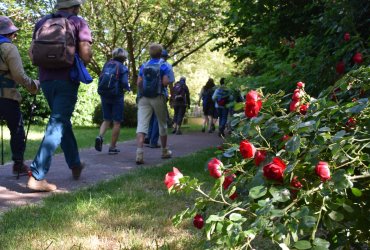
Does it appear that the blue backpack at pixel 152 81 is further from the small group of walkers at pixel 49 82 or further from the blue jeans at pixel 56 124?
the blue jeans at pixel 56 124

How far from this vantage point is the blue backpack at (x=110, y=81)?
7461 millimetres

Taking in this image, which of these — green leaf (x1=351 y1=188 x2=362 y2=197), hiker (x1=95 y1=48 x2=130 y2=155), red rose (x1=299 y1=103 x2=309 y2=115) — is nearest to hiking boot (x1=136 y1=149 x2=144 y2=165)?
hiker (x1=95 y1=48 x2=130 y2=155)

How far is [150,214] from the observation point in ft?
11.3

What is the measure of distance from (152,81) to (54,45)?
240 centimetres

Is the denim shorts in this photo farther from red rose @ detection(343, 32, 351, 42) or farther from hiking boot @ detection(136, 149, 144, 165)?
red rose @ detection(343, 32, 351, 42)

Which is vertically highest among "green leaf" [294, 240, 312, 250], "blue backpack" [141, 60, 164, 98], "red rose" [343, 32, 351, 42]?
"red rose" [343, 32, 351, 42]

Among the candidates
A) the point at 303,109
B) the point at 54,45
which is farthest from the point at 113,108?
the point at 303,109

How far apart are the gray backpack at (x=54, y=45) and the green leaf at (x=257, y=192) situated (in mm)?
3312

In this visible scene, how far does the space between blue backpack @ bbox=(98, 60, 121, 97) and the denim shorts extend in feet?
0.44

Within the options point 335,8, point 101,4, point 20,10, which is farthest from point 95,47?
point 335,8

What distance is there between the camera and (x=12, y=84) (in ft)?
16.9

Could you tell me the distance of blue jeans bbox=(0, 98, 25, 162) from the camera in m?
5.22

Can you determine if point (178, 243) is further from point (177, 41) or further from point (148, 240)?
point (177, 41)

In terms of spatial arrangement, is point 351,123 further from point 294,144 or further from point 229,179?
point 229,179
